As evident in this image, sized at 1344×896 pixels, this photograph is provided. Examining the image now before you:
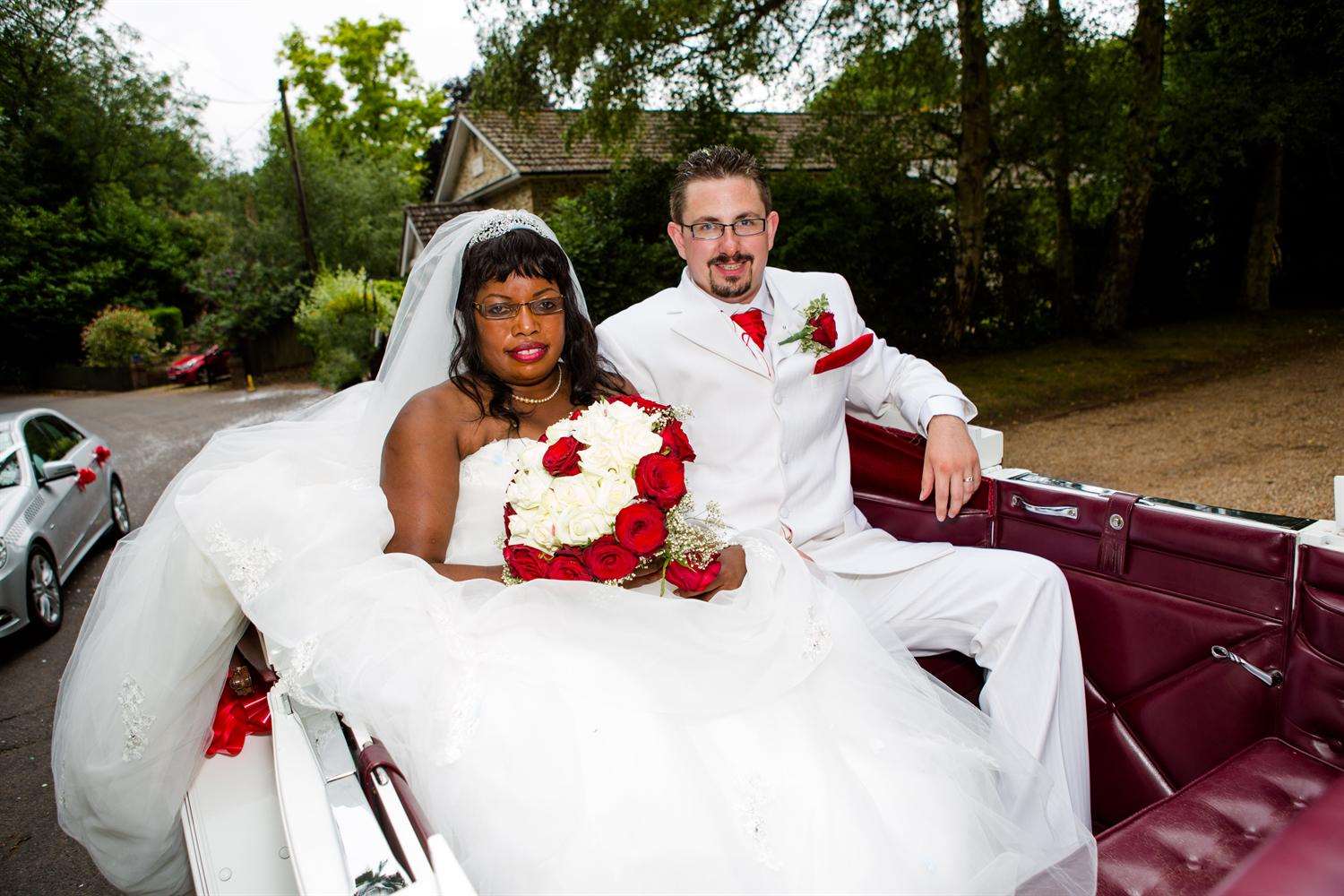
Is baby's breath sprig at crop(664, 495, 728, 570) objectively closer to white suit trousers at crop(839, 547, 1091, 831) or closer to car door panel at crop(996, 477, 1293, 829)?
white suit trousers at crop(839, 547, 1091, 831)

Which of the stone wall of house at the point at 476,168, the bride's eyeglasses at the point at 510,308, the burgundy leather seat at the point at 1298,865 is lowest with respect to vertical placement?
the burgundy leather seat at the point at 1298,865

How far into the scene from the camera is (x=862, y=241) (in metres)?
11.2

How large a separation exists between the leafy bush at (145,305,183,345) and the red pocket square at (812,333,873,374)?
2904 centimetres

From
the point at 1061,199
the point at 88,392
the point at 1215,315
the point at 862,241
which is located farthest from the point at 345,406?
the point at 88,392

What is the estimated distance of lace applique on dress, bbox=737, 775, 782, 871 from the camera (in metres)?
1.42

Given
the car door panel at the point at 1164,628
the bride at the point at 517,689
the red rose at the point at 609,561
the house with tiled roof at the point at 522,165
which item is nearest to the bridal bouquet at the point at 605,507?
the red rose at the point at 609,561

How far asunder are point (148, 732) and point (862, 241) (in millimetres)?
10831

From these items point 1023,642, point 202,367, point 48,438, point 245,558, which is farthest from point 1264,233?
point 202,367

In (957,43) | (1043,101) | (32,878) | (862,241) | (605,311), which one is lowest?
(32,878)

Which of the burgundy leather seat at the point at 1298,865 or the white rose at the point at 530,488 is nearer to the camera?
the burgundy leather seat at the point at 1298,865

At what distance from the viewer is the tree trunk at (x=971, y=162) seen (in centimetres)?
977

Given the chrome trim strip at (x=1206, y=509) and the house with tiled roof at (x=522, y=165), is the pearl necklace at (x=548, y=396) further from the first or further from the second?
the house with tiled roof at (x=522, y=165)

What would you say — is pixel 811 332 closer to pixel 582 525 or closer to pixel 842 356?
pixel 842 356

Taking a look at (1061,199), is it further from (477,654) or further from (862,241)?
(477,654)
